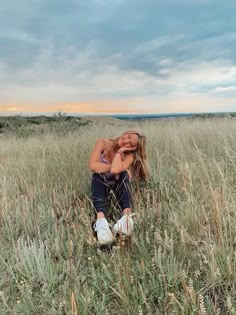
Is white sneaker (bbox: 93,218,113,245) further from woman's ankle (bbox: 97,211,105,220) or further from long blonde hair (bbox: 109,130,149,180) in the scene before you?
long blonde hair (bbox: 109,130,149,180)

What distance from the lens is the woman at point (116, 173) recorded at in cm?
285

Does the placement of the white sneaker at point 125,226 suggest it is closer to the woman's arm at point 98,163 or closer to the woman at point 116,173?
the woman at point 116,173

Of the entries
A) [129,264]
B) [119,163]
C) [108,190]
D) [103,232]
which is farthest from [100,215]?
[129,264]

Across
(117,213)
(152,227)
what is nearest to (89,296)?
(152,227)

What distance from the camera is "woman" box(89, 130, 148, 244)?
2.85m

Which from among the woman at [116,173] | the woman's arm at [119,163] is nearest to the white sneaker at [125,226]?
the woman at [116,173]

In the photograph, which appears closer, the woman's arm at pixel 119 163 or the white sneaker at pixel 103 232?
the white sneaker at pixel 103 232

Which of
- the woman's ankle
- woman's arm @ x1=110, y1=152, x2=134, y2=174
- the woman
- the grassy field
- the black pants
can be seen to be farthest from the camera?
woman's arm @ x1=110, y1=152, x2=134, y2=174

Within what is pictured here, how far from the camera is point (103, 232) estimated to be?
2.78m

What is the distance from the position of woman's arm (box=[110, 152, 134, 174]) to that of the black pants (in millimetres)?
54

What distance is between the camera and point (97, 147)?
3770 mm

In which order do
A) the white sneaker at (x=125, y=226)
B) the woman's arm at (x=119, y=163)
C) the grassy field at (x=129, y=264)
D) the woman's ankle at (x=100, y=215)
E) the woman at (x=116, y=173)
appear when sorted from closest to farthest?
the grassy field at (x=129, y=264)
the white sneaker at (x=125, y=226)
the woman at (x=116, y=173)
the woman's ankle at (x=100, y=215)
the woman's arm at (x=119, y=163)

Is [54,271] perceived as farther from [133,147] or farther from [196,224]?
[133,147]

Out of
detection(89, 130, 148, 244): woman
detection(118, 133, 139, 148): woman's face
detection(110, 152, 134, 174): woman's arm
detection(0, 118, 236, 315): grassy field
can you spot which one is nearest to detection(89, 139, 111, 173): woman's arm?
detection(89, 130, 148, 244): woman
